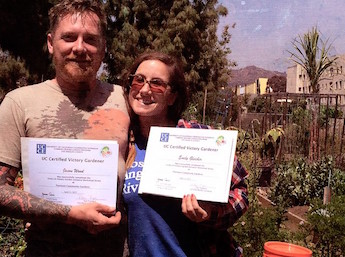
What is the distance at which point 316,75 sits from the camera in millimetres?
16828

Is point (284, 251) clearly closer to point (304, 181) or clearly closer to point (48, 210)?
point (48, 210)

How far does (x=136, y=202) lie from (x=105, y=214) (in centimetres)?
16

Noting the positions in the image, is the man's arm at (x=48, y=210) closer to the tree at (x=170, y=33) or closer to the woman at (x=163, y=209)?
the woman at (x=163, y=209)

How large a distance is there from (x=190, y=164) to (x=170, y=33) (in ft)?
66.1

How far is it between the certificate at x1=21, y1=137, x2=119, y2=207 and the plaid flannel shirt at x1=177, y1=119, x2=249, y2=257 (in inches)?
16.5

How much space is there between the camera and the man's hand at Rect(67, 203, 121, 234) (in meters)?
1.95

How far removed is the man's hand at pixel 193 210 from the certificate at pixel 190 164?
0.03m

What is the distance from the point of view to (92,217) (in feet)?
6.39

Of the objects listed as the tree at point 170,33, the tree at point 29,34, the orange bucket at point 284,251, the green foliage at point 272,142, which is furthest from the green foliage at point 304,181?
the tree at point 170,33

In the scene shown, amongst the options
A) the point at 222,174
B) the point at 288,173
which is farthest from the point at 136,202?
the point at 288,173

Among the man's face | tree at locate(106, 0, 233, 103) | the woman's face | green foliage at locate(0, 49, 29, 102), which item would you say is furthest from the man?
tree at locate(106, 0, 233, 103)

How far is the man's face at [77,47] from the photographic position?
2.13 metres

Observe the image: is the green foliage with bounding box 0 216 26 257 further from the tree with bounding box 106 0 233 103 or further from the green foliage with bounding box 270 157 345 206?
the tree with bounding box 106 0 233 103

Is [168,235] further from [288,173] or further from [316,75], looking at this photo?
[316,75]
